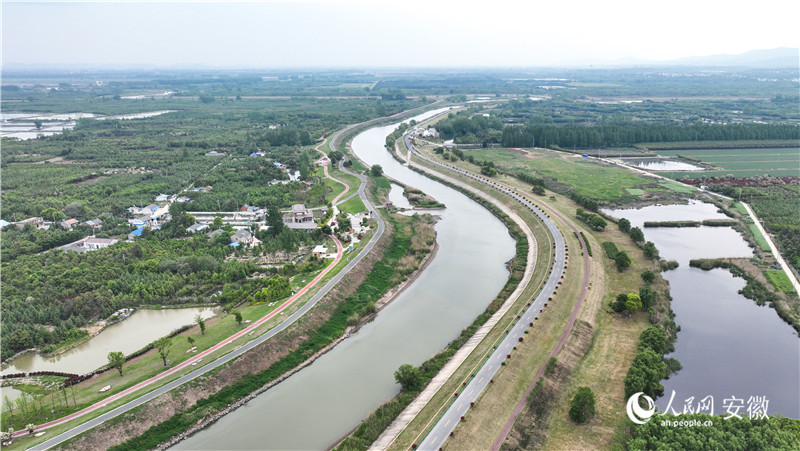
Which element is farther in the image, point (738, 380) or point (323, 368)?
point (323, 368)

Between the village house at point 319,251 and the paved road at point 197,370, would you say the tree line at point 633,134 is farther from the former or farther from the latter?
the paved road at point 197,370

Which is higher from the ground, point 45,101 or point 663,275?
point 45,101

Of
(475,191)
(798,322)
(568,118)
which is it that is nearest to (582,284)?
(798,322)

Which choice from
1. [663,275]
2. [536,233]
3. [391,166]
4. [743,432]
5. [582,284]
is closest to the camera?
[743,432]

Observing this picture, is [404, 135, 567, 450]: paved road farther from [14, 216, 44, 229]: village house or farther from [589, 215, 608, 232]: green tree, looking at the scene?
[14, 216, 44, 229]: village house

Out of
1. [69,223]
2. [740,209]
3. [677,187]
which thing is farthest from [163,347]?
[677,187]

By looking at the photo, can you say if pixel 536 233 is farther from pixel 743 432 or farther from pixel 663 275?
pixel 743 432
